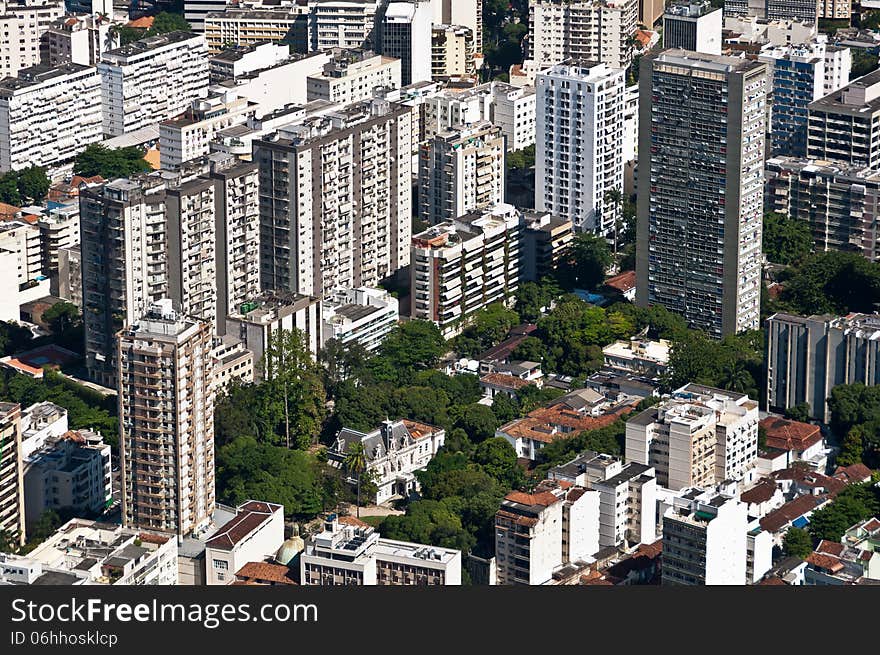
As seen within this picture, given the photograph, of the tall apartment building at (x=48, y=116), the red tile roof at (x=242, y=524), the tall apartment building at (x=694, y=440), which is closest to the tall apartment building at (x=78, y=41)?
the tall apartment building at (x=48, y=116)

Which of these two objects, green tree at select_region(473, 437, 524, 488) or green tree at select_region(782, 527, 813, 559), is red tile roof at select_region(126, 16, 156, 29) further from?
green tree at select_region(782, 527, 813, 559)

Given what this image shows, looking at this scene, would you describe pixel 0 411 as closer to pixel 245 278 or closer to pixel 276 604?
pixel 245 278

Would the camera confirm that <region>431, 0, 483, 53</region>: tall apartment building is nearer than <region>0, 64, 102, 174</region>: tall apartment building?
No

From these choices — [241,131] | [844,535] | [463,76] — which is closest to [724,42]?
[463,76]

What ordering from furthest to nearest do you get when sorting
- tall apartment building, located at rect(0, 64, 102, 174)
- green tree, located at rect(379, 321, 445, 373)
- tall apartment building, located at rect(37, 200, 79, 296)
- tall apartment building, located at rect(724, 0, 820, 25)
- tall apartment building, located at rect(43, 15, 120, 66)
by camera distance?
tall apartment building, located at rect(724, 0, 820, 25), tall apartment building, located at rect(43, 15, 120, 66), tall apartment building, located at rect(0, 64, 102, 174), tall apartment building, located at rect(37, 200, 79, 296), green tree, located at rect(379, 321, 445, 373)

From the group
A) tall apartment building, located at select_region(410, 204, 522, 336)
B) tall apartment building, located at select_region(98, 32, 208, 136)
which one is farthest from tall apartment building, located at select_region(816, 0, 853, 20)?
tall apartment building, located at select_region(410, 204, 522, 336)

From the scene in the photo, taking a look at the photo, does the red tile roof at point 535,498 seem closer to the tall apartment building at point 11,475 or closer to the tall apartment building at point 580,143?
the tall apartment building at point 11,475

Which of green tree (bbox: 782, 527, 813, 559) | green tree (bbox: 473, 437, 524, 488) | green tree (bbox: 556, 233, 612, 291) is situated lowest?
green tree (bbox: 782, 527, 813, 559)

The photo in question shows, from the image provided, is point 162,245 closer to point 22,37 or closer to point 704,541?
point 704,541
